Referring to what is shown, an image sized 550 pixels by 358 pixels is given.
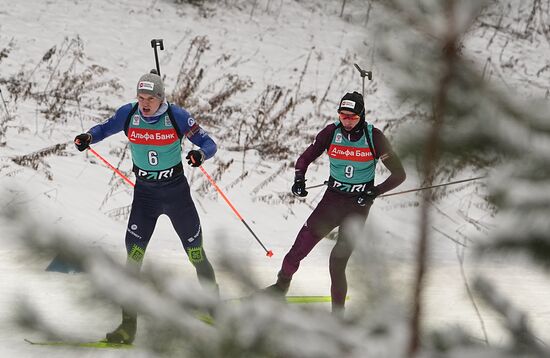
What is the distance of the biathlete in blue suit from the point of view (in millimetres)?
4684

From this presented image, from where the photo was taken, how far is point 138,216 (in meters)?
4.75

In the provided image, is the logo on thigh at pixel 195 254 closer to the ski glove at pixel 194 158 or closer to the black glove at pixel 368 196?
the ski glove at pixel 194 158

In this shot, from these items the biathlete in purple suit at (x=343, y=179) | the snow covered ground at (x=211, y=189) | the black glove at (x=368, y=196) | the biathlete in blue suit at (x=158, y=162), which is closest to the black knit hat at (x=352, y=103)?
the biathlete in purple suit at (x=343, y=179)

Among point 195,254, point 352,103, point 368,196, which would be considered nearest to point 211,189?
point 195,254

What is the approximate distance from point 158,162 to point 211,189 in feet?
11.6

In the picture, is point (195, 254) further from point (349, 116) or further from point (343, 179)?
point (349, 116)

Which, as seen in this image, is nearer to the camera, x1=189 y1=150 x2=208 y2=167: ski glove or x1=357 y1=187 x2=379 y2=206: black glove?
x1=189 y1=150 x2=208 y2=167: ski glove

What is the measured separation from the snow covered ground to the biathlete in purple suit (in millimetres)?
397

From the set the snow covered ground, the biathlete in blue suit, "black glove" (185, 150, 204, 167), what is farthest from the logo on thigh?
"black glove" (185, 150, 204, 167)

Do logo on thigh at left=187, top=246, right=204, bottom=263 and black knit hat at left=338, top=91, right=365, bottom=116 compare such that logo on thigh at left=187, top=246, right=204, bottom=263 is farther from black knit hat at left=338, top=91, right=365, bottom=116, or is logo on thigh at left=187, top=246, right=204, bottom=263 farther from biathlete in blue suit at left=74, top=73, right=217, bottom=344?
black knit hat at left=338, top=91, right=365, bottom=116

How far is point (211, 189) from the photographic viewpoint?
8266 millimetres

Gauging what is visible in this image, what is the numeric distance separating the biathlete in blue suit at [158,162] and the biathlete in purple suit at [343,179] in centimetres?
77

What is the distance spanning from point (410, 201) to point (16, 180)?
610 cm

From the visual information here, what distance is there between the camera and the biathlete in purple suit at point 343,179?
15.3ft
